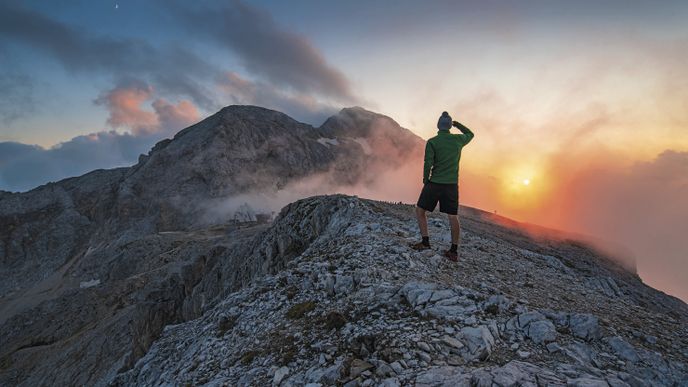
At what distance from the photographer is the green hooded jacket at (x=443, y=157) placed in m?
11.0

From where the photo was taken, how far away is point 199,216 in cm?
13388

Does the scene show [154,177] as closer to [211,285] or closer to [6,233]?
[6,233]

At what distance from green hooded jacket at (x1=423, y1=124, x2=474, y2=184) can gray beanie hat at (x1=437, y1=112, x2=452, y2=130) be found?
0.12 metres

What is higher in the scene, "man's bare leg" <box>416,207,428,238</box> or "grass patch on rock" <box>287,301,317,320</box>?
"man's bare leg" <box>416,207,428,238</box>

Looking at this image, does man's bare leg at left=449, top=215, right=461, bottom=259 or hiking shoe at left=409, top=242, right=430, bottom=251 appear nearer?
man's bare leg at left=449, top=215, right=461, bottom=259

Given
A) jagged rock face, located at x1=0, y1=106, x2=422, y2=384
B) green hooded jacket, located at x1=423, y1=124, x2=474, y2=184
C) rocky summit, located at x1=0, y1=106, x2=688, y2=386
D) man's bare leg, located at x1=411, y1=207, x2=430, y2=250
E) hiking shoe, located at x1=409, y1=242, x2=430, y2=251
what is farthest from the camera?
jagged rock face, located at x1=0, y1=106, x2=422, y2=384

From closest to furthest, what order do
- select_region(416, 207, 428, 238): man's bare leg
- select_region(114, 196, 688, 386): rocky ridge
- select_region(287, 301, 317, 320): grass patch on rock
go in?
select_region(114, 196, 688, 386): rocky ridge → select_region(287, 301, 317, 320): grass patch on rock → select_region(416, 207, 428, 238): man's bare leg

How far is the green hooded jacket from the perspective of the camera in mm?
11016

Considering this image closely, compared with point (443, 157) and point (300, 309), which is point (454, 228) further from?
point (300, 309)

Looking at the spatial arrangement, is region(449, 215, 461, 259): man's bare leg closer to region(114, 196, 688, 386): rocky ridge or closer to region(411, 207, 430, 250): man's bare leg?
region(114, 196, 688, 386): rocky ridge

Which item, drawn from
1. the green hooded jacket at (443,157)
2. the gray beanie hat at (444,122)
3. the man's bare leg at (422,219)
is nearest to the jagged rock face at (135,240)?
the man's bare leg at (422,219)

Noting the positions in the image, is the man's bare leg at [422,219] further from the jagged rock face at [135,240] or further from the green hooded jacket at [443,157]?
the jagged rock face at [135,240]

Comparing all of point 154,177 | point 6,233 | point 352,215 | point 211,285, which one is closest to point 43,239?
point 6,233

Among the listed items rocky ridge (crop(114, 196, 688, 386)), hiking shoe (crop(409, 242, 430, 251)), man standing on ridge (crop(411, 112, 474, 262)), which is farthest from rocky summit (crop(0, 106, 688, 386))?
man standing on ridge (crop(411, 112, 474, 262))
